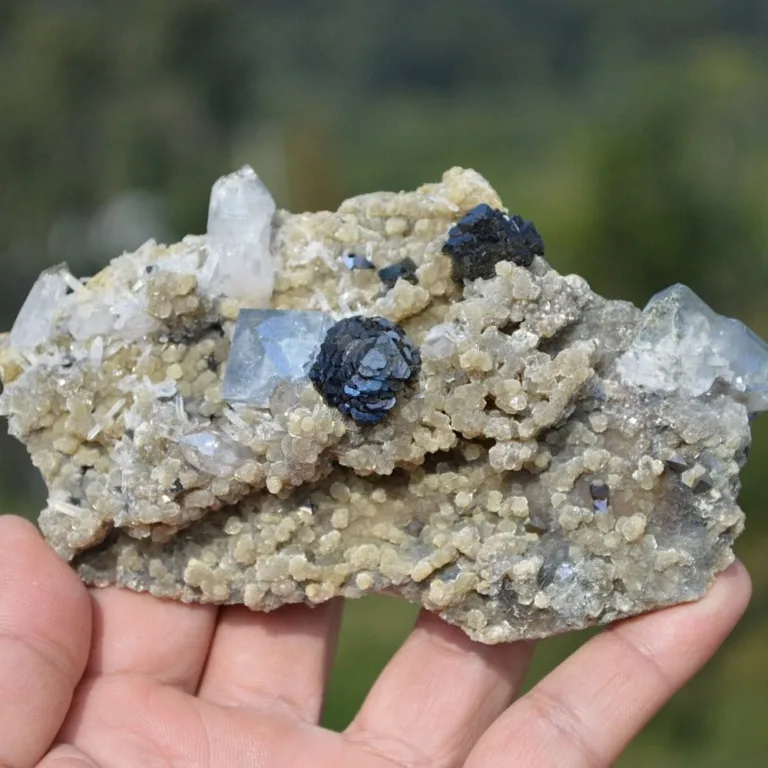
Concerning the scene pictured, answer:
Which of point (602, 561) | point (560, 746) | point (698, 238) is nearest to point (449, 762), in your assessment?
point (560, 746)

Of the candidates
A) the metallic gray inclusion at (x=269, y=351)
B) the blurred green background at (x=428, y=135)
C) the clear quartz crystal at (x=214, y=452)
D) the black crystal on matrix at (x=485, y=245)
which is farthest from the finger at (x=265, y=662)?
the blurred green background at (x=428, y=135)

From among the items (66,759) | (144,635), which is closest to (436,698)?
(144,635)

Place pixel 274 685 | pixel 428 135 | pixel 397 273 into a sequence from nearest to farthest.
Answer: pixel 397 273, pixel 274 685, pixel 428 135

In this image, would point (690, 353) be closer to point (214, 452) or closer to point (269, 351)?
point (269, 351)

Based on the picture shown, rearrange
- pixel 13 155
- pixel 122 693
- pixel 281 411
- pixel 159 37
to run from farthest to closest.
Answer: pixel 159 37 → pixel 13 155 → pixel 122 693 → pixel 281 411

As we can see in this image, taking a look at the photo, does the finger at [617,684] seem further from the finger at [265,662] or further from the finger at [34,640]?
the finger at [34,640]

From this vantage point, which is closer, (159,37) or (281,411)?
(281,411)

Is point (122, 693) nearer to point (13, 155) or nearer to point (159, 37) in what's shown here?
point (13, 155)
